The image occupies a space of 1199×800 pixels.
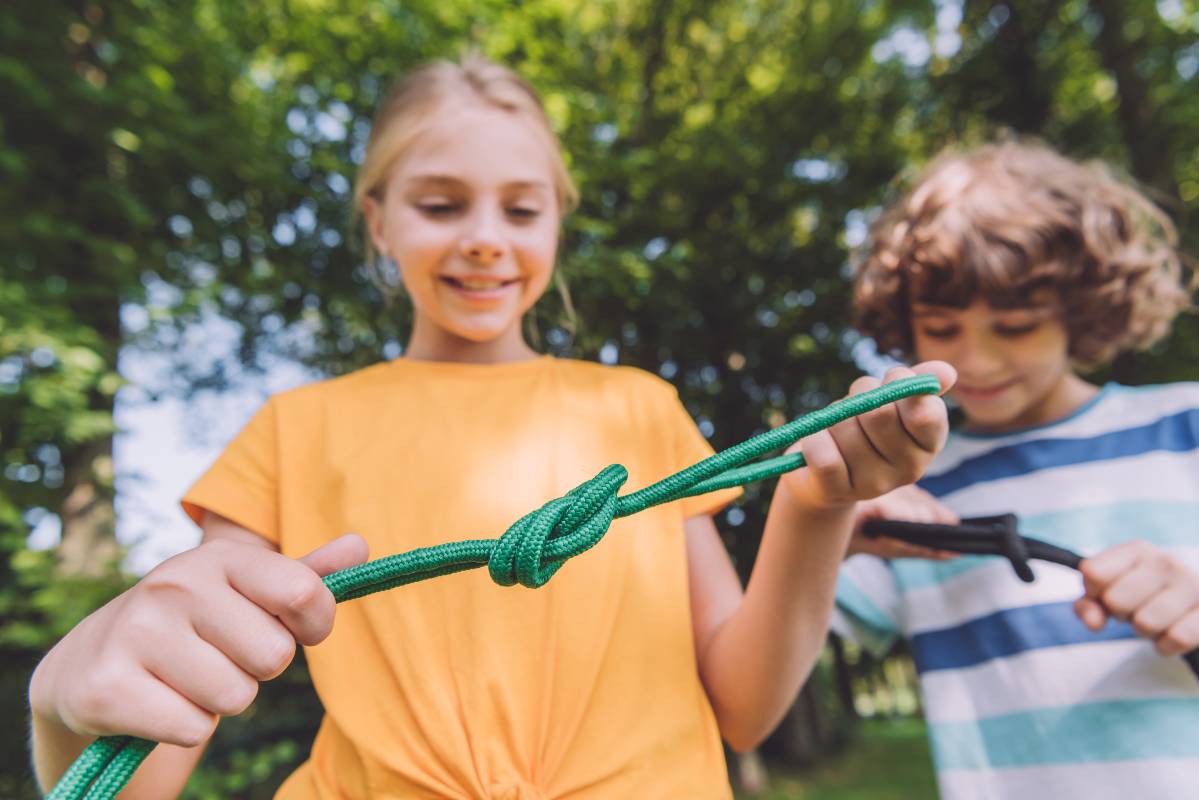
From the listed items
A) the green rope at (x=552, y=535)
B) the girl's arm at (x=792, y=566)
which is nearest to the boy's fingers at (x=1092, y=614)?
the girl's arm at (x=792, y=566)

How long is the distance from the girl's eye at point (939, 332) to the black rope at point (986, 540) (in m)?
0.48

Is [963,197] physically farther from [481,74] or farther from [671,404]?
[481,74]

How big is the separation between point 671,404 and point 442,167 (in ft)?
1.79

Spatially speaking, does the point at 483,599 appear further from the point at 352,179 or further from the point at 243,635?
the point at 352,179

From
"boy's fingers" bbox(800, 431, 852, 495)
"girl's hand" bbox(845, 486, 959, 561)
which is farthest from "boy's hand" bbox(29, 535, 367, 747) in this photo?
"girl's hand" bbox(845, 486, 959, 561)

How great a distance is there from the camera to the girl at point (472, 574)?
672 mm

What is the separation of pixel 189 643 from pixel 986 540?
123 centimetres

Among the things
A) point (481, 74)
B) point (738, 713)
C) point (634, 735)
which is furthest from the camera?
point (481, 74)

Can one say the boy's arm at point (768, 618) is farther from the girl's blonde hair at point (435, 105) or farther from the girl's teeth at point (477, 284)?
the girl's blonde hair at point (435, 105)

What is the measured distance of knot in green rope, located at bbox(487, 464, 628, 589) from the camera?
0.71m

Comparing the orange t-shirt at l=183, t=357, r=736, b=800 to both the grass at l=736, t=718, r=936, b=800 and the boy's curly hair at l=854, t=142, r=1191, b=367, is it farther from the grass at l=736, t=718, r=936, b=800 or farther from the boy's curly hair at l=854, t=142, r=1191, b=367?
the grass at l=736, t=718, r=936, b=800

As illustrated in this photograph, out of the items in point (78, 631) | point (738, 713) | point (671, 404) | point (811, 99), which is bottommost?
point (738, 713)

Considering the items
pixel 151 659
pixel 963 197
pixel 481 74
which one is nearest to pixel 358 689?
pixel 151 659

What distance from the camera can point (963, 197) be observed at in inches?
68.8
